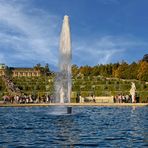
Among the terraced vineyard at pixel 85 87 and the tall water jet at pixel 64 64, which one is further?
the terraced vineyard at pixel 85 87

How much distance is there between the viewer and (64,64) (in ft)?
132

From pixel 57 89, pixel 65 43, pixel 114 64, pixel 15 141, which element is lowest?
pixel 15 141

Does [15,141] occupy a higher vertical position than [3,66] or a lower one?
lower

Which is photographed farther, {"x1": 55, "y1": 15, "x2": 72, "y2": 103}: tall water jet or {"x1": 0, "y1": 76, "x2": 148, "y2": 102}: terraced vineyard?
{"x1": 0, "y1": 76, "x2": 148, "y2": 102}: terraced vineyard

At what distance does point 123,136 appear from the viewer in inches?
760

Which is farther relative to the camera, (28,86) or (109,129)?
(28,86)

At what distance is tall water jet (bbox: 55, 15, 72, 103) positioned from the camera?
133 feet

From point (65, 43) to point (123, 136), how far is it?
2245cm

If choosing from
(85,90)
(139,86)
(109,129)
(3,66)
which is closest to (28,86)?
(85,90)

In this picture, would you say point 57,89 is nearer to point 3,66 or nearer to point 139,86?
point 139,86

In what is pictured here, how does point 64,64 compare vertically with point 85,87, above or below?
below

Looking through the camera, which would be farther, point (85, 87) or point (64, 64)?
point (85, 87)

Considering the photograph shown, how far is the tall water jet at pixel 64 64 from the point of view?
40562 millimetres

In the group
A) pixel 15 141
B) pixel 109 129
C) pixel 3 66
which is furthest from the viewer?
pixel 3 66
